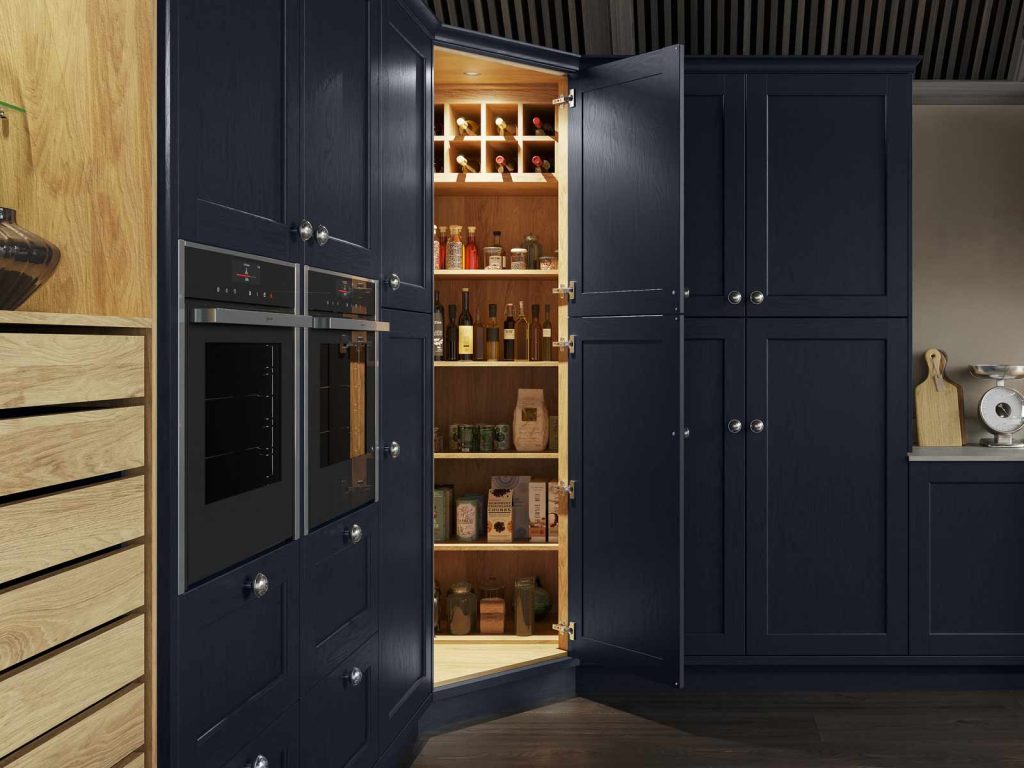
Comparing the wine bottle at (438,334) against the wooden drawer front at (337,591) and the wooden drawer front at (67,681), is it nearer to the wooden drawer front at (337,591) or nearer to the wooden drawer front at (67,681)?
the wooden drawer front at (337,591)

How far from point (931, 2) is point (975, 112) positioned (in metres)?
0.49

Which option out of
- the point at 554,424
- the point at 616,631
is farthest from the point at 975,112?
the point at 616,631

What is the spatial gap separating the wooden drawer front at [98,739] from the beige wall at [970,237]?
131 inches

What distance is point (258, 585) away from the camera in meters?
1.72

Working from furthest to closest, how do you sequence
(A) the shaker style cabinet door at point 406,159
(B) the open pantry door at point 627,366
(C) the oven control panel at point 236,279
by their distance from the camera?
(B) the open pantry door at point 627,366 → (A) the shaker style cabinet door at point 406,159 → (C) the oven control panel at point 236,279

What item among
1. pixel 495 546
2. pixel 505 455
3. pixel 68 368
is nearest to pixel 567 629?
pixel 495 546

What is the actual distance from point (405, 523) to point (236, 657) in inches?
38.0

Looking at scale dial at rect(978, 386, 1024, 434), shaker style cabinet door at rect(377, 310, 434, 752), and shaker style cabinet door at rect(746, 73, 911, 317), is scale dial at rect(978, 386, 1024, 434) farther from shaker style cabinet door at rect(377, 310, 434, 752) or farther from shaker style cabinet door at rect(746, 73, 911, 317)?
shaker style cabinet door at rect(377, 310, 434, 752)

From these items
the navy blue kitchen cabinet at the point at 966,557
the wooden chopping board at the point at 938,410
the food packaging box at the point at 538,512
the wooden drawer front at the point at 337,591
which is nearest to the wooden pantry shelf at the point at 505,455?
the food packaging box at the point at 538,512

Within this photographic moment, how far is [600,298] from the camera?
311 centimetres

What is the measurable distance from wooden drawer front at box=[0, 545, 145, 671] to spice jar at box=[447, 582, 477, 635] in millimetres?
2142

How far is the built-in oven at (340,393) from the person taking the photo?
1987 millimetres

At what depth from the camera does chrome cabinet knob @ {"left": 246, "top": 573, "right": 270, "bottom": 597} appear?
171 cm

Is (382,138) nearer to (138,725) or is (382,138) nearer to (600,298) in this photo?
(600,298)
